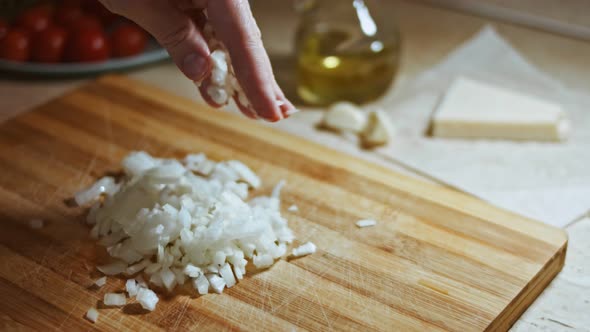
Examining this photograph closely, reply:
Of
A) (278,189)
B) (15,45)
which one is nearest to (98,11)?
(15,45)

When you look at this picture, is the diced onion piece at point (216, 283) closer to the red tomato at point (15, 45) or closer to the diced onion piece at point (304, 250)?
the diced onion piece at point (304, 250)

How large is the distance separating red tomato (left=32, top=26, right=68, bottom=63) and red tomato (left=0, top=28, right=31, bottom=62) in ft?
0.08

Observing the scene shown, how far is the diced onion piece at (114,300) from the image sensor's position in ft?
3.92

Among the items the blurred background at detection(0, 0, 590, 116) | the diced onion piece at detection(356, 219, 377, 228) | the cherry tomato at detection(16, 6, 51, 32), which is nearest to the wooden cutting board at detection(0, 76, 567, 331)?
the diced onion piece at detection(356, 219, 377, 228)

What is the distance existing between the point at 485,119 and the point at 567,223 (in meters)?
0.36

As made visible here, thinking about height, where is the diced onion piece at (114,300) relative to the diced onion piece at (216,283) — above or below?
below

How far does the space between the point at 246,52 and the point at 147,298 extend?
42 cm

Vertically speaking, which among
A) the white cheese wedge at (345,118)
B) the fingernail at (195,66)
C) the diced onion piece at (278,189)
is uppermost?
the fingernail at (195,66)

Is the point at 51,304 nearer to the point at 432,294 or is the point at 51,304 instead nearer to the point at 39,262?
the point at 39,262

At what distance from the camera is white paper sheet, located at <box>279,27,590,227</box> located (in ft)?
5.16

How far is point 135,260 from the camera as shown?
1271mm

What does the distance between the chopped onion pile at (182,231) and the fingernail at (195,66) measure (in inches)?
9.2

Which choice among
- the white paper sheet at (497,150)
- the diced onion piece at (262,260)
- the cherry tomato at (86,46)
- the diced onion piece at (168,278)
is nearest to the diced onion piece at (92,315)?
the diced onion piece at (168,278)

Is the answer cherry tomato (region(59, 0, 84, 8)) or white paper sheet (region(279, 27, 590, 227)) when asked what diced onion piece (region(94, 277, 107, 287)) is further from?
cherry tomato (region(59, 0, 84, 8))
